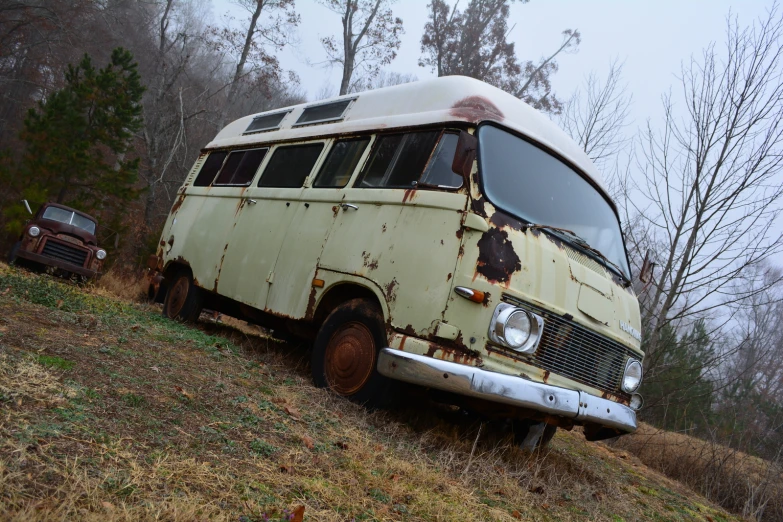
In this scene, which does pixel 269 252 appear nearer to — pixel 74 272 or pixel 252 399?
pixel 252 399

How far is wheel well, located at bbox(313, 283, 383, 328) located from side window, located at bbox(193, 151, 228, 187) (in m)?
3.31

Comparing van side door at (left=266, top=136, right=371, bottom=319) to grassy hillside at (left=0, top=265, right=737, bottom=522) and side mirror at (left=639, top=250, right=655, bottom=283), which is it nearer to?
grassy hillside at (left=0, top=265, right=737, bottom=522)

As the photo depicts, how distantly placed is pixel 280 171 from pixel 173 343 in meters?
2.10

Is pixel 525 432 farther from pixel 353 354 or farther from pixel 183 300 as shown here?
pixel 183 300

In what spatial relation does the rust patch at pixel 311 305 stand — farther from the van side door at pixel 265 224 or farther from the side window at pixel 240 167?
the side window at pixel 240 167

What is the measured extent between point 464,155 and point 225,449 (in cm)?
239

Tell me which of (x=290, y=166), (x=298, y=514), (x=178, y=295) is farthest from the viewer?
(x=178, y=295)

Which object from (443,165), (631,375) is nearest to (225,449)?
(443,165)

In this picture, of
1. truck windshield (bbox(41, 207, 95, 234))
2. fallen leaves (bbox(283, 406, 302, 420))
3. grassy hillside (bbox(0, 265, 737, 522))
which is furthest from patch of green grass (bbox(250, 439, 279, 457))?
truck windshield (bbox(41, 207, 95, 234))

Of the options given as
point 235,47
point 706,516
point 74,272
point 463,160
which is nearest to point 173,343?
point 463,160

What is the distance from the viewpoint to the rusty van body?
12.1 m

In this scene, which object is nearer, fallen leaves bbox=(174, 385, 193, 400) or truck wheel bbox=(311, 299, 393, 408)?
fallen leaves bbox=(174, 385, 193, 400)

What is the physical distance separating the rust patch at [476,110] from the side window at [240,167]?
2.93 metres

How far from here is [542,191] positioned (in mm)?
4664
